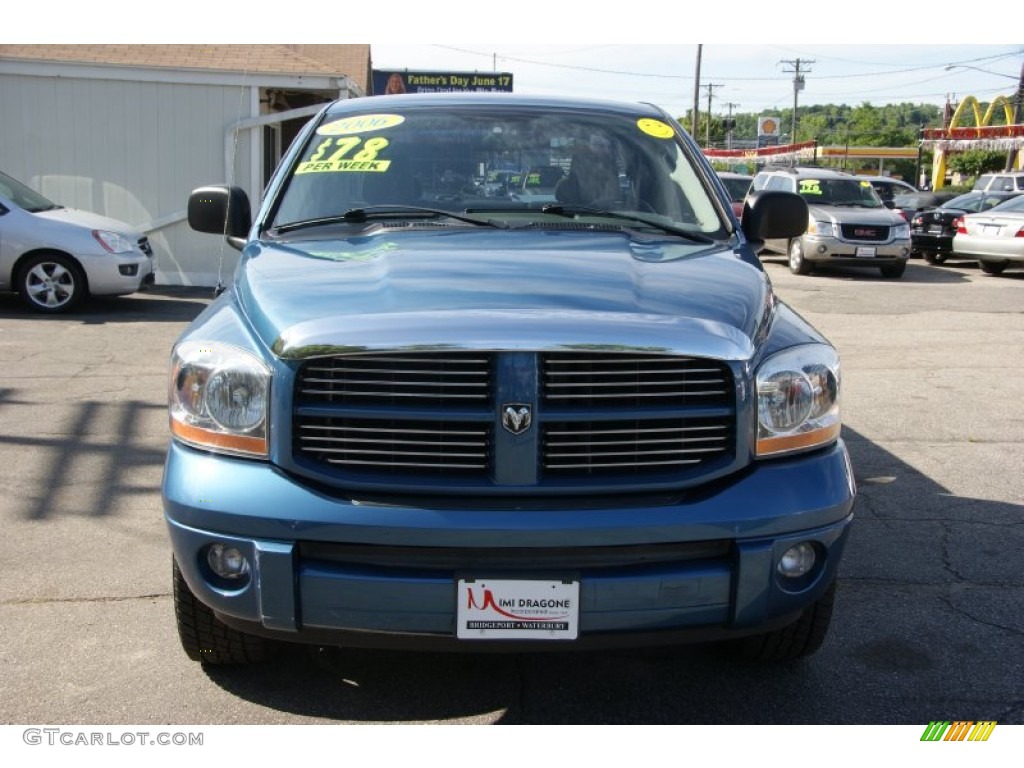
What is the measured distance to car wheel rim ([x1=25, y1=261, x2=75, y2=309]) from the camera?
1166 cm

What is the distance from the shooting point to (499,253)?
3506 mm

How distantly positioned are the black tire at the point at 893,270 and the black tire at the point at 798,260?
1232mm

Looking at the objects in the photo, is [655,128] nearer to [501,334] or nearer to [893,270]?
[501,334]

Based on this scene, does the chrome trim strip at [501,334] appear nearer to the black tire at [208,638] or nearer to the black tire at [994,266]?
the black tire at [208,638]

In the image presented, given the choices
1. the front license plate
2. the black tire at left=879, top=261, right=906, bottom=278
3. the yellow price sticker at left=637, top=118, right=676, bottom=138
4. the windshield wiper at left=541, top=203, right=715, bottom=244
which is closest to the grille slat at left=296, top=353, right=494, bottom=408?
the front license plate

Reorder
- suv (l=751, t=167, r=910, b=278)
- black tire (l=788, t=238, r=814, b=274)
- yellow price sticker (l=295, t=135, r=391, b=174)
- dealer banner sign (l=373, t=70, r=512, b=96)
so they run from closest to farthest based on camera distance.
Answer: yellow price sticker (l=295, t=135, r=391, b=174)
suv (l=751, t=167, r=910, b=278)
black tire (l=788, t=238, r=814, b=274)
dealer banner sign (l=373, t=70, r=512, b=96)

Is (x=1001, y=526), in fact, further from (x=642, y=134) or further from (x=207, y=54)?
(x=207, y=54)

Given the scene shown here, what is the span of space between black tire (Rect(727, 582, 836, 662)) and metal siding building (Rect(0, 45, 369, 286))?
39.2 feet

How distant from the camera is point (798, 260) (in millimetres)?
18609

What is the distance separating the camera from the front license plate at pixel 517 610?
2.79 m

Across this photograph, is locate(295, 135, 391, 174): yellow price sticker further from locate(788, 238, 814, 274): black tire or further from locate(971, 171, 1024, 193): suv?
locate(971, 171, 1024, 193): suv

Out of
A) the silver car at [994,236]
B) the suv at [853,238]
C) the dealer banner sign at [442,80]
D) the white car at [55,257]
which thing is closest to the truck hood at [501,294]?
the white car at [55,257]

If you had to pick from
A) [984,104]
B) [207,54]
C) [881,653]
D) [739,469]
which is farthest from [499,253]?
[984,104]

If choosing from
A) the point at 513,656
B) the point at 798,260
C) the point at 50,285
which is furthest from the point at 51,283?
the point at 798,260
